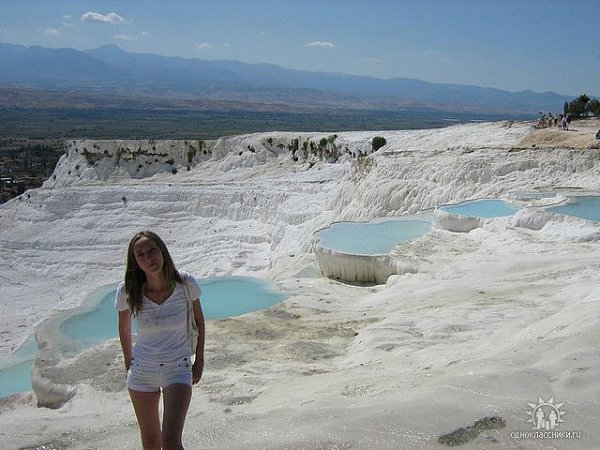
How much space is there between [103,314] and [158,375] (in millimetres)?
6490

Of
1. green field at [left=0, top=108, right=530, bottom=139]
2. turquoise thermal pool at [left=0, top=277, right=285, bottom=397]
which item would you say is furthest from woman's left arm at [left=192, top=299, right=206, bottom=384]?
green field at [left=0, top=108, right=530, bottom=139]

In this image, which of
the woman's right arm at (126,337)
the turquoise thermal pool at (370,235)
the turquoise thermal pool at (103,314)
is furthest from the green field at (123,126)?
the woman's right arm at (126,337)

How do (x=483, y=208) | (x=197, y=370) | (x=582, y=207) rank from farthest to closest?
(x=483, y=208) < (x=582, y=207) < (x=197, y=370)

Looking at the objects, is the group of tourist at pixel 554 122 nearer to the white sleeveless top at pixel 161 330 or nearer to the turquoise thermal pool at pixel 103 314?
the turquoise thermal pool at pixel 103 314

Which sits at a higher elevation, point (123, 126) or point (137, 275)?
point (137, 275)

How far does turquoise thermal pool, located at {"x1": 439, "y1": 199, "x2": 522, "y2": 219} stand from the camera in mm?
12305

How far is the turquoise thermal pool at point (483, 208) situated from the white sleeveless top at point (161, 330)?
953 cm

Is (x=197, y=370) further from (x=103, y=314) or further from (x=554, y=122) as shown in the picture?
(x=554, y=122)

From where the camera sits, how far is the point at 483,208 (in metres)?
13.0

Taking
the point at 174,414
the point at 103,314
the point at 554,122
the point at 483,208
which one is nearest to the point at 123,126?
the point at 554,122

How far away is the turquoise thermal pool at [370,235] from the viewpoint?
11180 millimetres

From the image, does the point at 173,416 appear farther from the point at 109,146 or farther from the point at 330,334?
the point at 109,146

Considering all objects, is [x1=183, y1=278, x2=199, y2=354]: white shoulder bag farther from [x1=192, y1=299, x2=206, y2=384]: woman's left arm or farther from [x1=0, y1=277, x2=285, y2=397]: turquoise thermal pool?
[x1=0, y1=277, x2=285, y2=397]: turquoise thermal pool

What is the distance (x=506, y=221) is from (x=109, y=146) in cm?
2917
